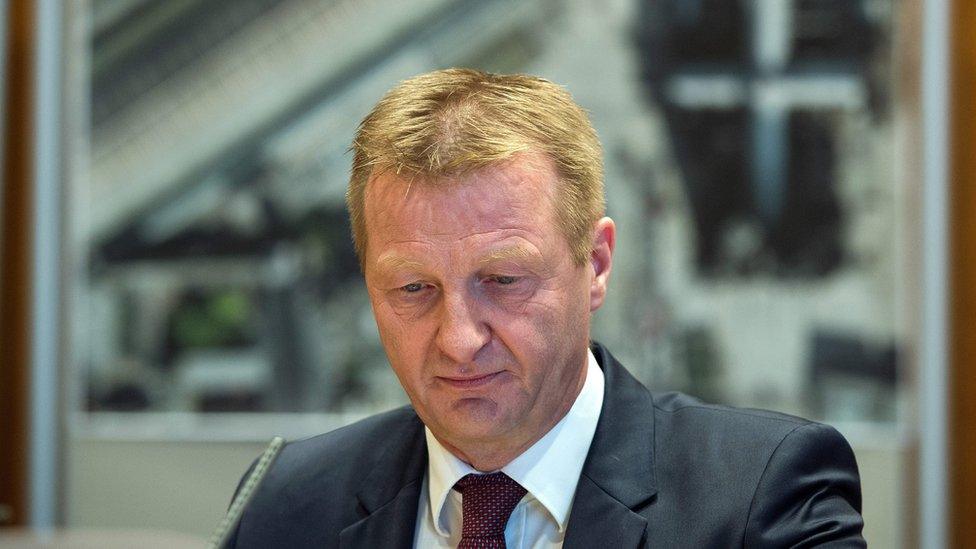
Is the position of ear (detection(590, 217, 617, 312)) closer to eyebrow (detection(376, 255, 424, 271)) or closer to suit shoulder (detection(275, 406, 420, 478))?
eyebrow (detection(376, 255, 424, 271))

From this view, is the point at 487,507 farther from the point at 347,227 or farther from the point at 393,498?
the point at 347,227

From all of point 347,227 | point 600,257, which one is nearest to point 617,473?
point 600,257

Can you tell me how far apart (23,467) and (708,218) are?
216 centimetres

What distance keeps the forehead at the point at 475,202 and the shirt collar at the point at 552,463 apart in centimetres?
27

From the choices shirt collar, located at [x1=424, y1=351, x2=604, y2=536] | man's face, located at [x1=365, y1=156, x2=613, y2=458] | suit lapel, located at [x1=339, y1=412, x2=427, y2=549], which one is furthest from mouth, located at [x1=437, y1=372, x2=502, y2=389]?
suit lapel, located at [x1=339, y1=412, x2=427, y2=549]

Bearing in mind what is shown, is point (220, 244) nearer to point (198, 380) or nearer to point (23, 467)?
point (198, 380)

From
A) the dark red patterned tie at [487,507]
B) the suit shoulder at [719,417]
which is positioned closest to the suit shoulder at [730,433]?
the suit shoulder at [719,417]

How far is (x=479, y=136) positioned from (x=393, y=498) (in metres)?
0.52

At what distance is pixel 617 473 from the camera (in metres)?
1.45

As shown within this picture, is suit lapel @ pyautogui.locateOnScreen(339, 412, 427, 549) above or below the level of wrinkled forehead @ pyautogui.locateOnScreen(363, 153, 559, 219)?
below

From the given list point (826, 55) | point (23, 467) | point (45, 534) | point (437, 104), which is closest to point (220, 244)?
point (23, 467)

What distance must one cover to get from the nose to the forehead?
0.08 metres

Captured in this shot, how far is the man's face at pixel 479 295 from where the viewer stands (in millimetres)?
1353

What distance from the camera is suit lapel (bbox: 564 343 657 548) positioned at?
140cm
